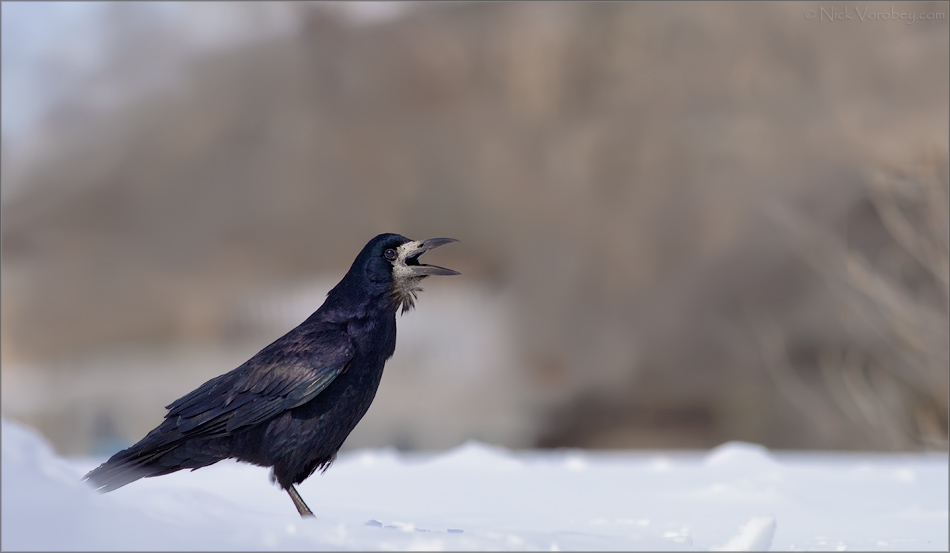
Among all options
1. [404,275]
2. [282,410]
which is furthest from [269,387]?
[404,275]

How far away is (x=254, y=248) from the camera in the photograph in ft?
22.5

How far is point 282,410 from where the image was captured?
165 centimetres

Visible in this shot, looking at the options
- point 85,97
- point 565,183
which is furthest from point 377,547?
point 85,97

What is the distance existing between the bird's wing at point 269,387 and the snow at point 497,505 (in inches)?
9.8

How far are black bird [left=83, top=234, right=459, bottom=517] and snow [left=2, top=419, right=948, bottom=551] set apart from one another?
0.62ft

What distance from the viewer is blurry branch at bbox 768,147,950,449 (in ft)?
19.5

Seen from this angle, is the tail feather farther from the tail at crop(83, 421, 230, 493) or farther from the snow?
the snow

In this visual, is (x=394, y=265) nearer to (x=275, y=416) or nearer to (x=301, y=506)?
(x=275, y=416)

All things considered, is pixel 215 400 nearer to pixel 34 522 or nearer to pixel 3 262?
pixel 34 522

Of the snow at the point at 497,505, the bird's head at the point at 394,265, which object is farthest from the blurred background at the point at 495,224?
the bird's head at the point at 394,265

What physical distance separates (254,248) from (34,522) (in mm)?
6058

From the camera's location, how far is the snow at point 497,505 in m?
1.00

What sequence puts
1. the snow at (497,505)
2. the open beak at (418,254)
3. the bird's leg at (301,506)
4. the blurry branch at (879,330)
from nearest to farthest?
the snow at (497,505) → the bird's leg at (301,506) → the open beak at (418,254) → the blurry branch at (879,330)

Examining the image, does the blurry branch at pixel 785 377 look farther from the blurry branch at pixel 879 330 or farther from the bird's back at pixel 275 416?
A: the bird's back at pixel 275 416
